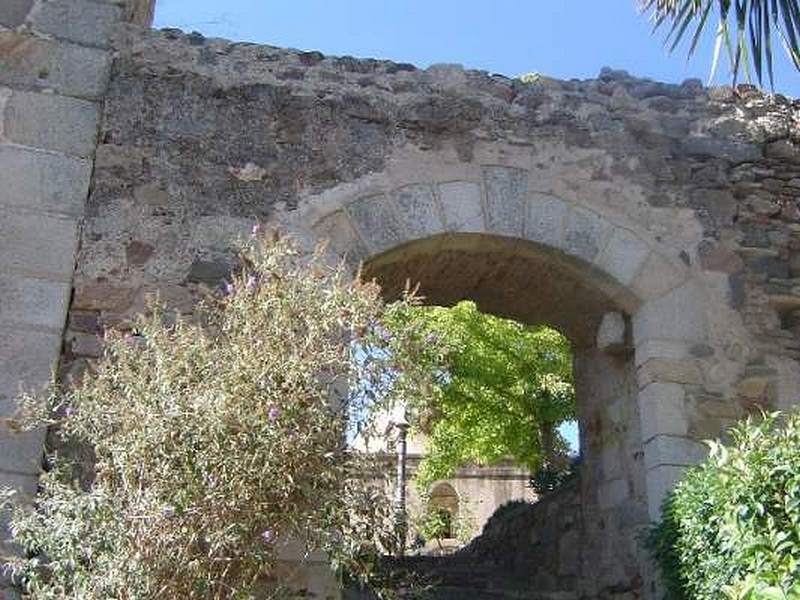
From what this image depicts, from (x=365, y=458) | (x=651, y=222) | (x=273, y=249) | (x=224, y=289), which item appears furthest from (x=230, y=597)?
(x=651, y=222)

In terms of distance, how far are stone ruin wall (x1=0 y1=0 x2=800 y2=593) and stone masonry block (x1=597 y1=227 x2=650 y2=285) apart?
1cm

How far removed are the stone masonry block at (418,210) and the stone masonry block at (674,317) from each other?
1.17 metres

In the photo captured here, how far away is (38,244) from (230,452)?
6.19 ft

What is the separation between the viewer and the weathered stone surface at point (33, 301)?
485 centimetres

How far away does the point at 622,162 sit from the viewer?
5938mm

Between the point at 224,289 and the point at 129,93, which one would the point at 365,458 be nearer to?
the point at 224,289

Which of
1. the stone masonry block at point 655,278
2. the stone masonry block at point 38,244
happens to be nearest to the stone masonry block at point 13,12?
the stone masonry block at point 38,244

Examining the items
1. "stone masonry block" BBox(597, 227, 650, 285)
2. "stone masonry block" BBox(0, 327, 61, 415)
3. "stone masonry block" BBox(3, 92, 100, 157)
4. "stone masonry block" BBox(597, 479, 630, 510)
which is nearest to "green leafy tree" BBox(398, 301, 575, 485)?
"stone masonry block" BBox(597, 479, 630, 510)

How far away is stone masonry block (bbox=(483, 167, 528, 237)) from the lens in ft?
18.3

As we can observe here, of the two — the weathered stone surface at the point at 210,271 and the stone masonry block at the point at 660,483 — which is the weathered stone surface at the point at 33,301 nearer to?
the weathered stone surface at the point at 210,271

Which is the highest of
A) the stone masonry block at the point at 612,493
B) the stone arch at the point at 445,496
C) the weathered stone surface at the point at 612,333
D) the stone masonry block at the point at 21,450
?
the stone arch at the point at 445,496

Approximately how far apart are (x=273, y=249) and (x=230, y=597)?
1322 millimetres

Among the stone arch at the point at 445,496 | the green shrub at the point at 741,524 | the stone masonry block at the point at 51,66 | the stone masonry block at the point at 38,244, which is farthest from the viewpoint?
the stone arch at the point at 445,496

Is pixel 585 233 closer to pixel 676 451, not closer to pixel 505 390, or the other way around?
pixel 676 451
